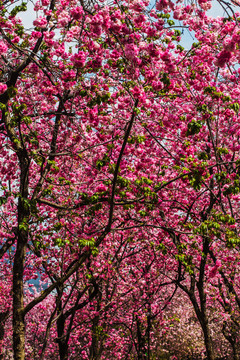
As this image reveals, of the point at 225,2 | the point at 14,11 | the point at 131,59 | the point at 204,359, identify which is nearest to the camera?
the point at 225,2

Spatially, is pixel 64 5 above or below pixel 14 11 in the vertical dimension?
below

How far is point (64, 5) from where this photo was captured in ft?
21.8

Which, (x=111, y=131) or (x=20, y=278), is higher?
(x=111, y=131)

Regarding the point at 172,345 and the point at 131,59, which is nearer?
the point at 131,59

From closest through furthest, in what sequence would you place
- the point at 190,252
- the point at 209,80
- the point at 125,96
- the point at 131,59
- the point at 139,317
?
the point at 131,59, the point at 125,96, the point at 209,80, the point at 190,252, the point at 139,317

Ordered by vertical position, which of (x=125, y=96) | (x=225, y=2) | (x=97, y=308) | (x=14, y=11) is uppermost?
(x=14, y=11)

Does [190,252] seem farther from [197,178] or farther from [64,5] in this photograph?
[64,5]

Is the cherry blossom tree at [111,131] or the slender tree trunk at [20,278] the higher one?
the cherry blossom tree at [111,131]

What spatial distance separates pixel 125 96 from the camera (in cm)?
710

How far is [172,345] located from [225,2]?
2112 centimetres

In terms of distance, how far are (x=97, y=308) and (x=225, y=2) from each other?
990 centimetres

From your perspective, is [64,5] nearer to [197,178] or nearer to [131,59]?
[131,59]

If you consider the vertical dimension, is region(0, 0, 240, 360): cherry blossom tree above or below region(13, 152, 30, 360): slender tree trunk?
above

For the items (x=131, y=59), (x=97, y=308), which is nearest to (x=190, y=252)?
(x=97, y=308)
